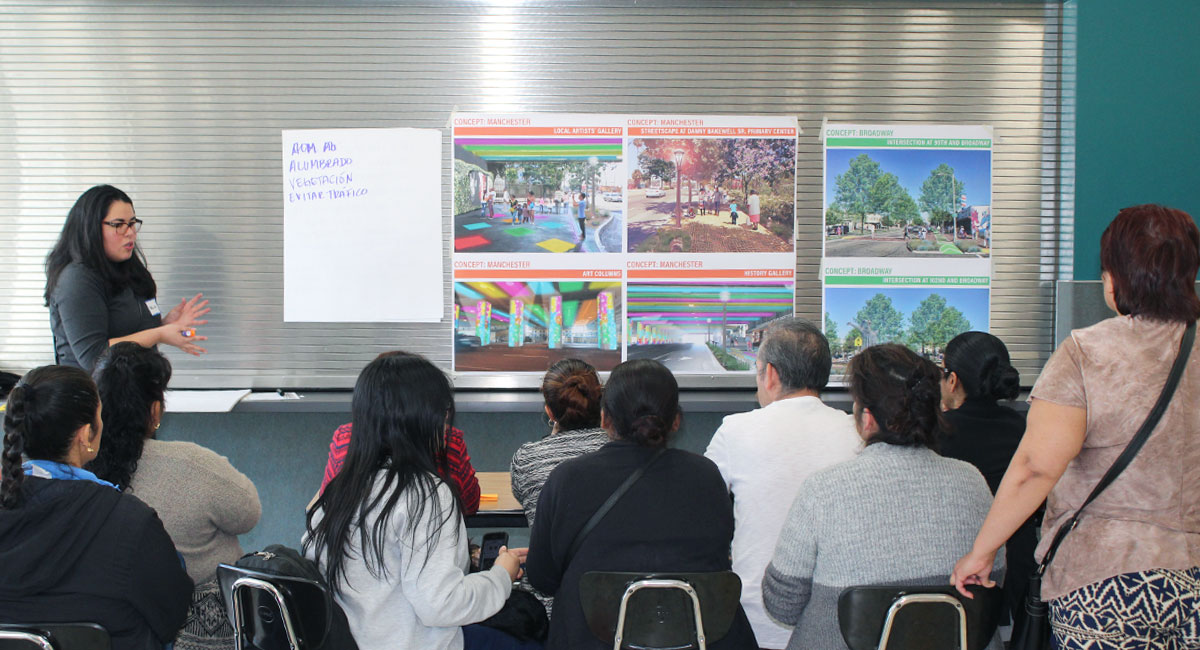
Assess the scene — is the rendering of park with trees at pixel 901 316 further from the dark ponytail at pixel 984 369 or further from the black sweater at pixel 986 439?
the black sweater at pixel 986 439

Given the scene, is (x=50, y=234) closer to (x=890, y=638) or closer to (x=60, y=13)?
(x=60, y=13)

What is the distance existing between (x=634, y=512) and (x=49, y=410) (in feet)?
4.03

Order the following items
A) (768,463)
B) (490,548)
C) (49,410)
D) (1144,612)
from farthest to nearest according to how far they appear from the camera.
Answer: (490,548)
(768,463)
(49,410)
(1144,612)

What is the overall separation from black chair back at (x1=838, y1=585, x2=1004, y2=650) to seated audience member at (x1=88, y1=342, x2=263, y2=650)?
1509 millimetres

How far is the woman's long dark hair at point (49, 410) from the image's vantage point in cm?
166

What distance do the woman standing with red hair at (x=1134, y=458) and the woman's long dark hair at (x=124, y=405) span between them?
189 cm

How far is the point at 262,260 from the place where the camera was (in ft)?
11.7

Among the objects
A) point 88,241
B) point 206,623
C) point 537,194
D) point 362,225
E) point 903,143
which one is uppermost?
point 903,143

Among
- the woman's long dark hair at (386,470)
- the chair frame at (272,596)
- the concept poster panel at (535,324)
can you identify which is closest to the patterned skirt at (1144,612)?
the woman's long dark hair at (386,470)

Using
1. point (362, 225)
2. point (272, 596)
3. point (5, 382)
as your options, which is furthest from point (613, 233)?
point (5, 382)

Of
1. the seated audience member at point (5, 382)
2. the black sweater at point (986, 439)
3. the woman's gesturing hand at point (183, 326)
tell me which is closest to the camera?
the black sweater at point (986, 439)

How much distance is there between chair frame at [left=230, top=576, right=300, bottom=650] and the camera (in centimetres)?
167

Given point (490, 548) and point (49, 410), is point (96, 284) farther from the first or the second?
point (490, 548)

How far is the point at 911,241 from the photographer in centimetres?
363
